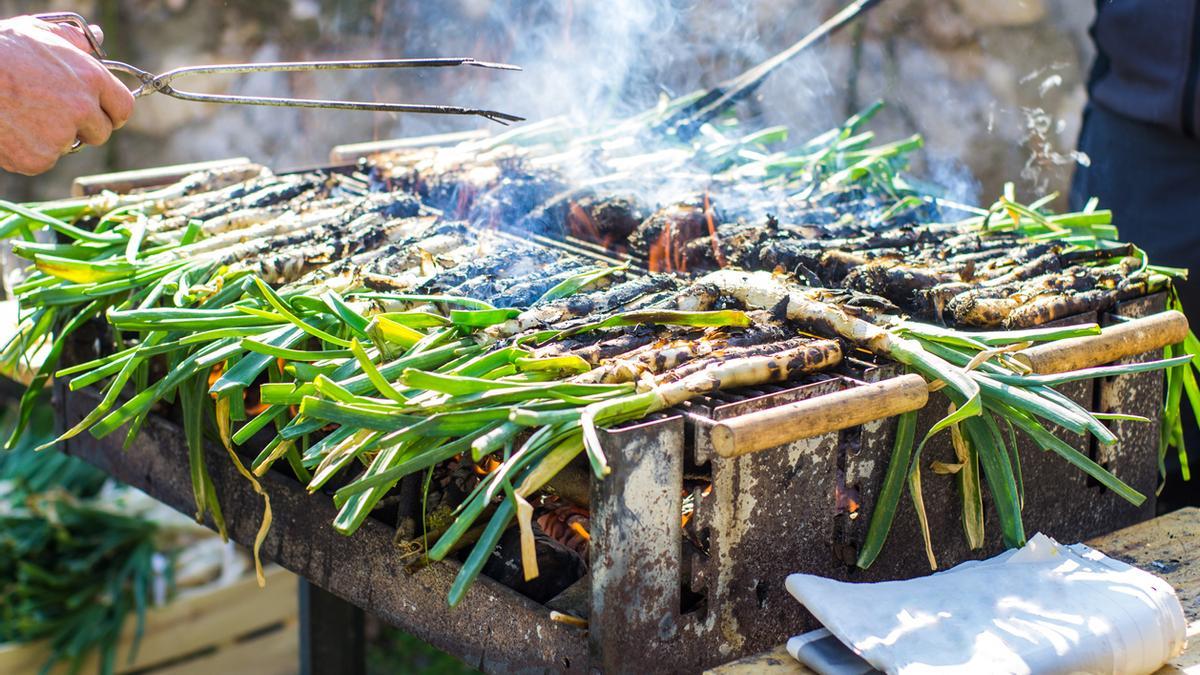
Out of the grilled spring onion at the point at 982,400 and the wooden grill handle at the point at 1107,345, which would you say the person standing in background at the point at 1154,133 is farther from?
the grilled spring onion at the point at 982,400

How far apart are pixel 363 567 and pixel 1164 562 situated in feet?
5.12

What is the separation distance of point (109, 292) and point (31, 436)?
7.86 ft

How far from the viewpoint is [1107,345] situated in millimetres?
2246

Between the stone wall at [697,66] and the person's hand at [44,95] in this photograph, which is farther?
the stone wall at [697,66]

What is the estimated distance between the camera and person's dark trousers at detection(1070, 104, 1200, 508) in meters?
3.65

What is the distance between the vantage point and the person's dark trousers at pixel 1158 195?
3.65m

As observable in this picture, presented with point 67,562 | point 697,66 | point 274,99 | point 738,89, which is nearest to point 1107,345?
point 274,99

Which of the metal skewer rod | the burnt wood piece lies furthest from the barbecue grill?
the metal skewer rod

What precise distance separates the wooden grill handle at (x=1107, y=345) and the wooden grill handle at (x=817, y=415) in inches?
11.9

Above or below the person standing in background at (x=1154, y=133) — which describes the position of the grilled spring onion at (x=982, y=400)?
below

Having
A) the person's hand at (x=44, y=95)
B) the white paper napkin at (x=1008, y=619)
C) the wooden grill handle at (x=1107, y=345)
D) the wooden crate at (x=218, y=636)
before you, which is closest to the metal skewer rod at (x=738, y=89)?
the wooden grill handle at (x=1107, y=345)

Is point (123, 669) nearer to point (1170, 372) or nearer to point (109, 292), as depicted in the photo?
point (109, 292)

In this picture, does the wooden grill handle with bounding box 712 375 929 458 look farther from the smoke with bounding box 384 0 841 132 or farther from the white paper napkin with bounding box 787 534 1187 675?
the smoke with bounding box 384 0 841 132

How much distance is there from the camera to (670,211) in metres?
3.08
